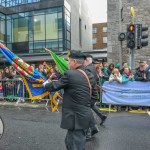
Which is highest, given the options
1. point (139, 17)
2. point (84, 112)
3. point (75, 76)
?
point (139, 17)

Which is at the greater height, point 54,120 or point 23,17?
point 23,17

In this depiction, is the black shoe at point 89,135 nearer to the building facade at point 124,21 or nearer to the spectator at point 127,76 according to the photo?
the spectator at point 127,76

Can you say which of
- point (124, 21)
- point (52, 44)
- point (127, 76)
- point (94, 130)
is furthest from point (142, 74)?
point (52, 44)

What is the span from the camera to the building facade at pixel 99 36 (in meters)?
61.5

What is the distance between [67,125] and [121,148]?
2070 mm

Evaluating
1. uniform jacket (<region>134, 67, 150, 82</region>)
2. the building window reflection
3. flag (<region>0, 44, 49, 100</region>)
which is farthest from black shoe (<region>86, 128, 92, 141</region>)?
the building window reflection

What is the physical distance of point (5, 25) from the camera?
3095 centimetres

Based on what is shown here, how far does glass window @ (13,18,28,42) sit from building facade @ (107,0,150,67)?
12.1 meters

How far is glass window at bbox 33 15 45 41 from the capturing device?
95.8 feet

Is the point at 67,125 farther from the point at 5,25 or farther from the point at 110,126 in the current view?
the point at 5,25

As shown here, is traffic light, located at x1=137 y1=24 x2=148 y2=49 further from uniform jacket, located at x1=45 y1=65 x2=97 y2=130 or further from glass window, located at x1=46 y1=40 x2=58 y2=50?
glass window, located at x1=46 y1=40 x2=58 y2=50

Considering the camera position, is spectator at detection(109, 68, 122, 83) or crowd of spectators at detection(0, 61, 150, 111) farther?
spectator at detection(109, 68, 122, 83)

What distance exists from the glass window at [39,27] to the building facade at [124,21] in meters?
9.95

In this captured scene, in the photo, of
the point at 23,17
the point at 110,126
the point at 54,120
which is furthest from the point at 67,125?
the point at 23,17
